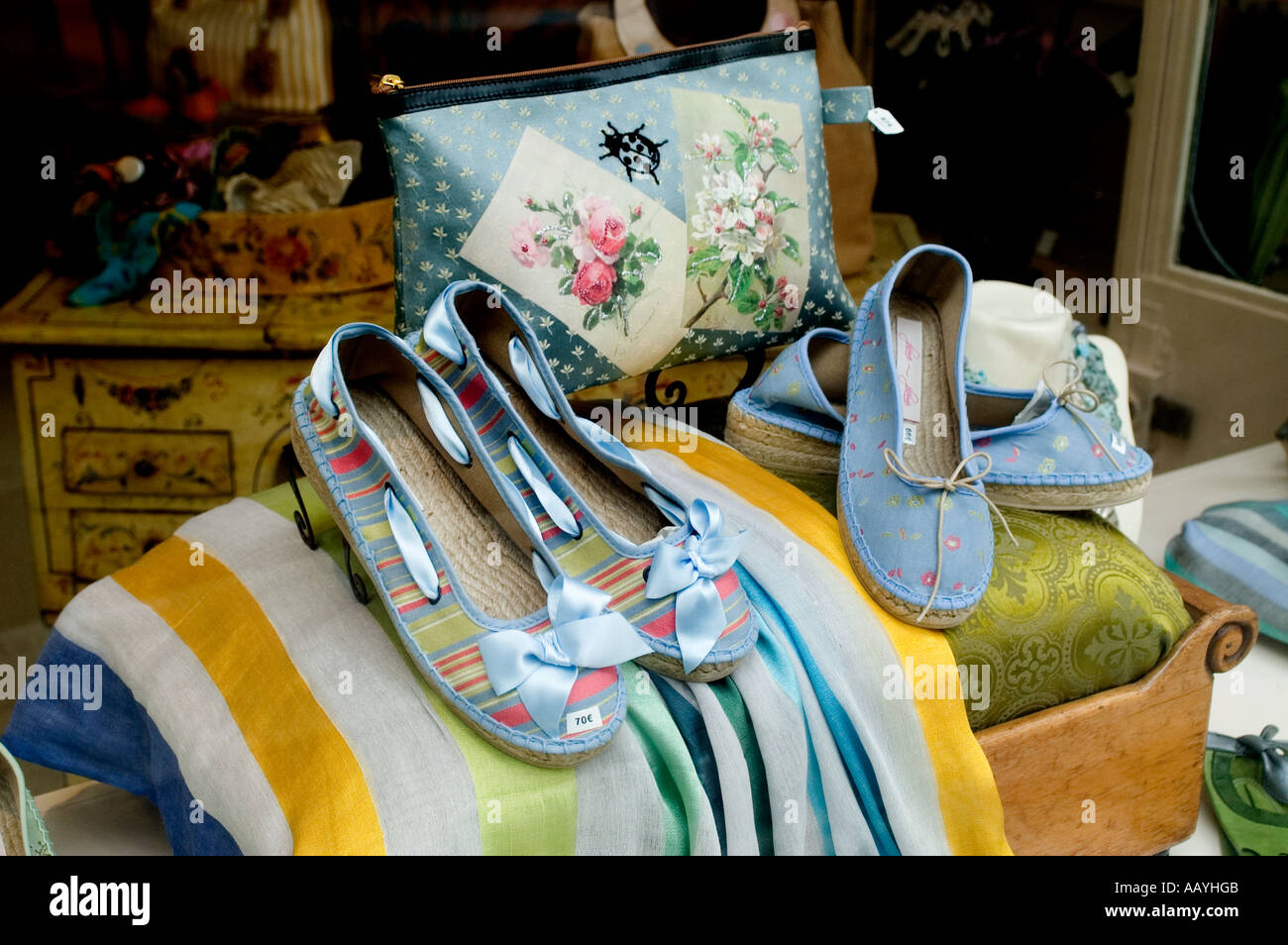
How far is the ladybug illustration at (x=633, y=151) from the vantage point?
39.8 inches

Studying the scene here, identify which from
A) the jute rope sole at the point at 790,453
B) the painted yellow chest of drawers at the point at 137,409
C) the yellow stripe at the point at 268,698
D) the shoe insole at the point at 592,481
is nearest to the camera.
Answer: the yellow stripe at the point at 268,698

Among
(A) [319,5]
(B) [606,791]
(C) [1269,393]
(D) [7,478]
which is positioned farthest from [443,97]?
(C) [1269,393]

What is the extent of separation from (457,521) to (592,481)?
0.38 feet

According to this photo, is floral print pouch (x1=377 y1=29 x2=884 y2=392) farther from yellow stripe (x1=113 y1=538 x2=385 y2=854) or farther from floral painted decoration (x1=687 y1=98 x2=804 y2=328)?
yellow stripe (x1=113 y1=538 x2=385 y2=854)

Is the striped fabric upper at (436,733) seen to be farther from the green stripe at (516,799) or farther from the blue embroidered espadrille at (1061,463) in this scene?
the blue embroidered espadrille at (1061,463)

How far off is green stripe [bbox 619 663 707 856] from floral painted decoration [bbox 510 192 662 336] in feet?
1.21

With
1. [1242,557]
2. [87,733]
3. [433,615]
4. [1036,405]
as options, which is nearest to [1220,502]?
[1242,557]

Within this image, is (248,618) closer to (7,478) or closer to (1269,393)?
(7,478)

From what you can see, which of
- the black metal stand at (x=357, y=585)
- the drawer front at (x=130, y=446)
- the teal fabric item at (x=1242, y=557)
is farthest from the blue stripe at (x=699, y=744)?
the drawer front at (x=130, y=446)

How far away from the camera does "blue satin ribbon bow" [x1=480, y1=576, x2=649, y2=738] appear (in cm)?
74

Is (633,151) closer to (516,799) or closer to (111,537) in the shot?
(516,799)

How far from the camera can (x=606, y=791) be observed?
0.77 meters

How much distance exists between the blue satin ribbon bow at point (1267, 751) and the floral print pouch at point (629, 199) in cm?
57

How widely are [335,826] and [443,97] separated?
0.57 m
